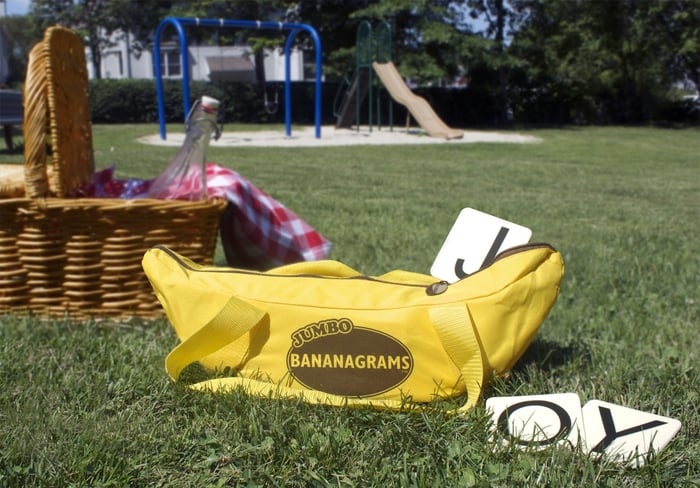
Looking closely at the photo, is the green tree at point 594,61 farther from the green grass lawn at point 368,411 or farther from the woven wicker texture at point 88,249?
the woven wicker texture at point 88,249

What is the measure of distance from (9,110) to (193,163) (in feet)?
23.5

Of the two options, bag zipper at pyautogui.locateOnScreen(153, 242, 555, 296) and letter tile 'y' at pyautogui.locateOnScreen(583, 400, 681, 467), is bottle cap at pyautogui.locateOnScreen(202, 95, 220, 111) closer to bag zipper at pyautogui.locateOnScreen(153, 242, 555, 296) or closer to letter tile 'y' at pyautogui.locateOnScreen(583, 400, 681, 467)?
bag zipper at pyautogui.locateOnScreen(153, 242, 555, 296)

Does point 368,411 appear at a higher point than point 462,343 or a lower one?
lower

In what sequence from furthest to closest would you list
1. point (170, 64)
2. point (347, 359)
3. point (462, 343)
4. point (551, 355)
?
1. point (170, 64)
2. point (551, 355)
3. point (347, 359)
4. point (462, 343)

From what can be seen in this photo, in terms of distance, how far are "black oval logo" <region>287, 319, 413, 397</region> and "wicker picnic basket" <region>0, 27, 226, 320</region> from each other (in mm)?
903

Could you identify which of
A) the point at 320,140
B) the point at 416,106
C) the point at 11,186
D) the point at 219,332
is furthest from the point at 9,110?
the point at 416,106

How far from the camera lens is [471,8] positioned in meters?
22.5

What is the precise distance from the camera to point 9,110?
8.65m

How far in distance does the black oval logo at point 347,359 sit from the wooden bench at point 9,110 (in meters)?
8.02

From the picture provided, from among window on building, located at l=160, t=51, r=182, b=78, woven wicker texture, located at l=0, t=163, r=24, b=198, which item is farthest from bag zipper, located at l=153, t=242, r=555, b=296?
window on building, located at l=160, t=51, r=182, b=78

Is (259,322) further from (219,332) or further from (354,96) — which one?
(354,96)

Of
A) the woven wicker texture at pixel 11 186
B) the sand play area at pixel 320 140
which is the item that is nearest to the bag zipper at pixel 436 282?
the woven wicker texture at pixel 11 186

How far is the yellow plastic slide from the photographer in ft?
46.0

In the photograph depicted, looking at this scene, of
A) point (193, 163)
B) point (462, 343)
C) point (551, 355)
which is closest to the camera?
point (462, 343)
